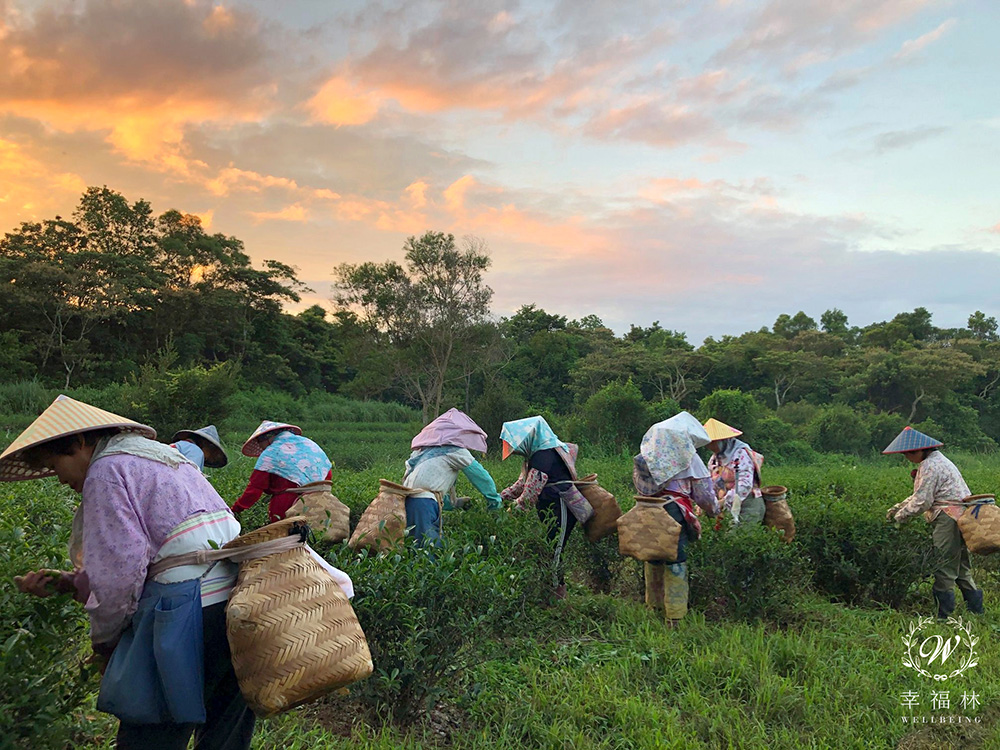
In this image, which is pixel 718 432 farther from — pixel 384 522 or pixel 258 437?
pixel 258 437

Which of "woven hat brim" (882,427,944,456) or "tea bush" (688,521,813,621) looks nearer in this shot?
"tea bush" (688,521,813,621)

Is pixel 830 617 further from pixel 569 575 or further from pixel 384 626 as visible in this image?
pixel 384 626

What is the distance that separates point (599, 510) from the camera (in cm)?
525

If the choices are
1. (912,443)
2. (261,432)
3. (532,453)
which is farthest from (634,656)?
(912,443)

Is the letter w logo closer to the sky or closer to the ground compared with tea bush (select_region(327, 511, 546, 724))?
closer to the ground

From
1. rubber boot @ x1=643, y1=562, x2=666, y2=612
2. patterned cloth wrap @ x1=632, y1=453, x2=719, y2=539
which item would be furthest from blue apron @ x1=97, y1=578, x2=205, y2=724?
rubber boot @ x1=643, y1=562, x2=666, y2=612

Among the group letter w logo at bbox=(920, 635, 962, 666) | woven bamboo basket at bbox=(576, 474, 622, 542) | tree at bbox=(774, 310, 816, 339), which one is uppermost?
tree at bbox=(774, 310, 816, 339)

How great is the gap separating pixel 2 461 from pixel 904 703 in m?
4.10

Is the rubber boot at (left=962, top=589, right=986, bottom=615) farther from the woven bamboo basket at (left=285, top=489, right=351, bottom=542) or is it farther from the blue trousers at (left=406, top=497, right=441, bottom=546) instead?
the woven bamboo basket at (left=285, top=489, right=351, bottom=542)

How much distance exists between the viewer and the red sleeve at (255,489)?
173 inches

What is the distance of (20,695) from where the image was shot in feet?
6.46

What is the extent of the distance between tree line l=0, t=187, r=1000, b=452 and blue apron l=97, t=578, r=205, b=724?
16317 mm

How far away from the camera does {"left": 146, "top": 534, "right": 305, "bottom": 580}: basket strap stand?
77.4 inches

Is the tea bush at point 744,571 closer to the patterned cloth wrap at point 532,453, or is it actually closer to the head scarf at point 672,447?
the head scarf at point 672,447
